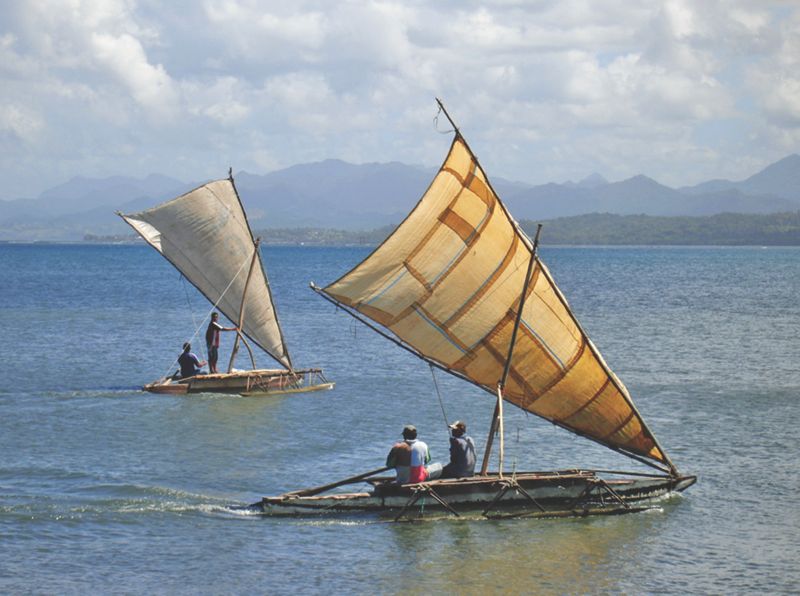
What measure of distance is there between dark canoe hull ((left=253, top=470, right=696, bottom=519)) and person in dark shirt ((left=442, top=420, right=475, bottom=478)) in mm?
336

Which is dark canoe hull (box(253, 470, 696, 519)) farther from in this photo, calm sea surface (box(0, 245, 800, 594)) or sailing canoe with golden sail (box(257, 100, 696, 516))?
calm sea surface (box(0, 245, 800, 594))

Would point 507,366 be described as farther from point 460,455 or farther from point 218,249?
point 218,249

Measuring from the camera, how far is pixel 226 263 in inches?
1913

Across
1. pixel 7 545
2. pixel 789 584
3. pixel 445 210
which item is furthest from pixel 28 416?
pixel 789 584

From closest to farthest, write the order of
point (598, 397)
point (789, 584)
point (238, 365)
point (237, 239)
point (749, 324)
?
1. point (789, 584)
2. point (598, 397)
3. point (237, 239)
4. point (238, 365)
5. point (749, 324)

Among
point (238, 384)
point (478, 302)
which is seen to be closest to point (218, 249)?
point (238, 384)

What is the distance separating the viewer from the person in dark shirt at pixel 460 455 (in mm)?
28031

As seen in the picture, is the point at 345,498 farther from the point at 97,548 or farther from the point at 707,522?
the point at 707,522

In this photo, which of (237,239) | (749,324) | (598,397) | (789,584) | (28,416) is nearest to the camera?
(789,584)

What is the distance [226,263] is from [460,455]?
74.7 ft

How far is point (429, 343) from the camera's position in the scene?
99.2ft

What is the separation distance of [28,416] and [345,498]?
17.9 m

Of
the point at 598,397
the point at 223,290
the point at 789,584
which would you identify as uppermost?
the point at 223,290

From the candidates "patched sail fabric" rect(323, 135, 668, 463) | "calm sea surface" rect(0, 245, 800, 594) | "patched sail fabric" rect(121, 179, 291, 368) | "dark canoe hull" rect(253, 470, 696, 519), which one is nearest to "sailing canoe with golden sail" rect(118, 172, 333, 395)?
"patched sail fabric" rect(121, 179, 291, 368)
